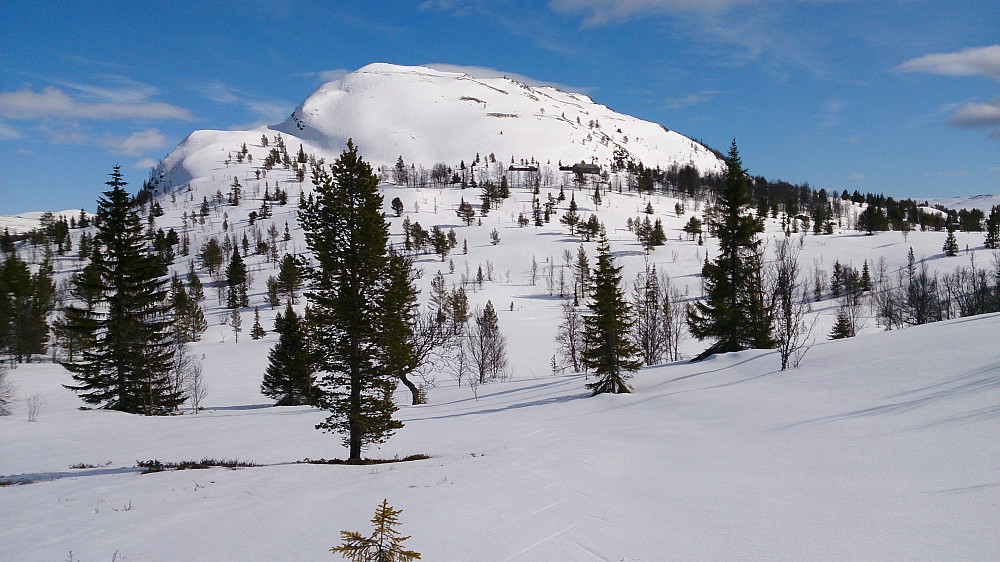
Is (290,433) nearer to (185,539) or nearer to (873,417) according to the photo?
(185,539)

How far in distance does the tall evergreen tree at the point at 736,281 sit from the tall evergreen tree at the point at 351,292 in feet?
66.8

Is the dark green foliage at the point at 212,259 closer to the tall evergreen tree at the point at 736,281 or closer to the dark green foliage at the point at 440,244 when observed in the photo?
the dark green foliage at the point at 440,244

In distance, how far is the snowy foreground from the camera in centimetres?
561

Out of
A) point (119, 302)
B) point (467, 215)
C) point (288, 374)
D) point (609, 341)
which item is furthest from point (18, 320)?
point (467, 215)

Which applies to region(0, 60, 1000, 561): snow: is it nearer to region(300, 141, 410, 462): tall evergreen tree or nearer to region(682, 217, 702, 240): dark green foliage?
region(300, 141, 410, 462): tall evergreen tree

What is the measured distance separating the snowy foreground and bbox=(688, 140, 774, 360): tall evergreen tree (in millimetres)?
8858

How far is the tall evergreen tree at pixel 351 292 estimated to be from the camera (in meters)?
13.8

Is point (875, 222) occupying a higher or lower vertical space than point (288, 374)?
higher

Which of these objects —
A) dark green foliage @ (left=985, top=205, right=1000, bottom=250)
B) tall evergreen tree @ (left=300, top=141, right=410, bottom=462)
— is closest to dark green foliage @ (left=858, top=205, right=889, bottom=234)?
dark green foliage @ (left=985, top=205, right=1000, bottom=250)

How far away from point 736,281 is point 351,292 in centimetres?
2297

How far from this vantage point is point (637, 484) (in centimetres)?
827

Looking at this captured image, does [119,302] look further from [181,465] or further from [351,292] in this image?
[351,292]

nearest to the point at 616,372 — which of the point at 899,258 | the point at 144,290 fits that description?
the point at 144,290

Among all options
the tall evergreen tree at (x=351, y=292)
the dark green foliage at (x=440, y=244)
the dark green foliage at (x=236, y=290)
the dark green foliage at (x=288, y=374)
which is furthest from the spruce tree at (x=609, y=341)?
the dark green foliage at (x=236, y=290)
